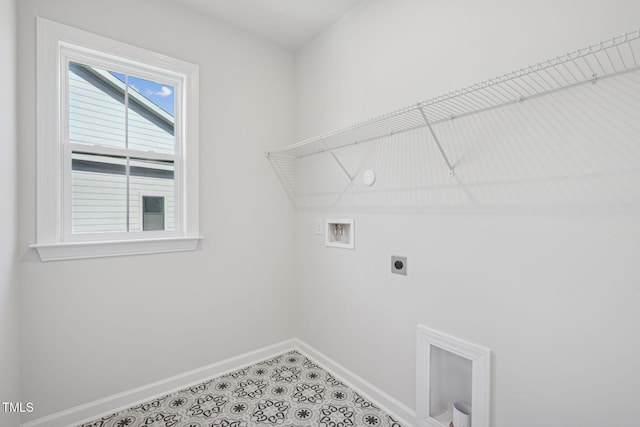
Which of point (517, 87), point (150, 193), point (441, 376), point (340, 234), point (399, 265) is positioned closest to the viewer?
point (517, 87)

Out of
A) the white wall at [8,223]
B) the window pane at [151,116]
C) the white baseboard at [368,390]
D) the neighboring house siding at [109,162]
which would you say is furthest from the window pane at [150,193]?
the white baseboard at [368,390]

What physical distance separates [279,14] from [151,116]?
115 cm

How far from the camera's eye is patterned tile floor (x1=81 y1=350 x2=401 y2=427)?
1.69m

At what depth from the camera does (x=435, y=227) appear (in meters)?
1.55

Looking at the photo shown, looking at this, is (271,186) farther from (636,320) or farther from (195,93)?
(636,320)

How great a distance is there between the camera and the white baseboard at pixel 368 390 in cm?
168

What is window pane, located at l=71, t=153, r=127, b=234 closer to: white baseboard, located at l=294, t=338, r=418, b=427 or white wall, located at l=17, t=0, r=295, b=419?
white wall, located at l=17, t=0, r=295, b=419

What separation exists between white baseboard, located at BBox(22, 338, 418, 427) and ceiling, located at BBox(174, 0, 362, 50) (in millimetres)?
2537

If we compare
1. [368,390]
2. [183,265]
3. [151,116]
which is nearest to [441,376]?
[368,390]

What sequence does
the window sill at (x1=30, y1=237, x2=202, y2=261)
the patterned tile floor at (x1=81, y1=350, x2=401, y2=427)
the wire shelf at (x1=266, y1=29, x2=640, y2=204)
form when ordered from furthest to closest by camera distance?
the patterned tile floor at (x1=81, y1=350, x2=401, y2=427), the window sill at (x1=30, y1=237, x2=202, y2=261), the wire shelf at (x1=266, y1=29, x2=640, y2=204)

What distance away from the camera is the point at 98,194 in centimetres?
178

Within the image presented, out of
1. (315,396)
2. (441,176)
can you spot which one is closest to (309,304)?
(315,396)

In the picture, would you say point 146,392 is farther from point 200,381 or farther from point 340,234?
point 340,234

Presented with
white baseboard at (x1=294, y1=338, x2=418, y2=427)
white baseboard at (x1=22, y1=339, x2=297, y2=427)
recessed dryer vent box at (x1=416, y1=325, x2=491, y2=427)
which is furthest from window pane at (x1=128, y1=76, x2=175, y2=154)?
recessed dryer vent box at (x1=416, y1=325, x2=491, y2=427)
